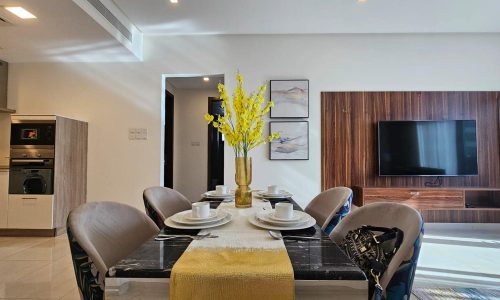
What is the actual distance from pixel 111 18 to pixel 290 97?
7.98ft

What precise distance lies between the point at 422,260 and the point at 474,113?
245 cm

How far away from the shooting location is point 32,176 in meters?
3.33

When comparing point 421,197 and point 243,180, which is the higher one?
point 243,180

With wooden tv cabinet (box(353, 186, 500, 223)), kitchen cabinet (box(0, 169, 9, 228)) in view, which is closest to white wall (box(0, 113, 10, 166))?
kitchen cabinet (box(0, 169, 9, 228))

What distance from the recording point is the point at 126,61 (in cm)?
388

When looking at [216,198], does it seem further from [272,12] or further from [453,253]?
[453,253]

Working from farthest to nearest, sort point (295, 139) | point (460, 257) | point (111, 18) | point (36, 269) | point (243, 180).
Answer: point (295, 139), point (111, 18), point (460, 257), point (36, 269), point (243, 180)

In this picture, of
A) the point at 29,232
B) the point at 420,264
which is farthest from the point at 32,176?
the point at 420,264

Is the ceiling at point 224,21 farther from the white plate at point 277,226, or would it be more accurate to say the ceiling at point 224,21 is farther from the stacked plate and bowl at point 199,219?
the white plate at point 277,226

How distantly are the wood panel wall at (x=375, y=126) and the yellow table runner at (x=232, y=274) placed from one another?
3.22 meters

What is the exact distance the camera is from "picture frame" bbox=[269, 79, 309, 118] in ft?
12.4

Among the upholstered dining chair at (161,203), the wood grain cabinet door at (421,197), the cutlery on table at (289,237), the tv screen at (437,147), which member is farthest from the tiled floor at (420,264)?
the cutlery on table at (289,237)

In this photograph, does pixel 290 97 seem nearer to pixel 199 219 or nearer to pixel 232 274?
pixel 199 219

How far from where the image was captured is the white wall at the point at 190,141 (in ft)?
18.6
